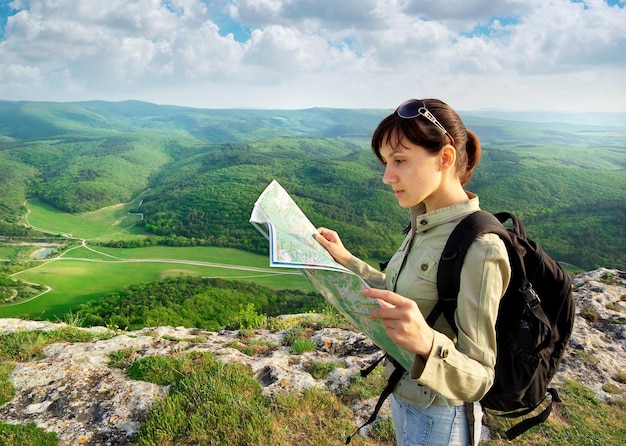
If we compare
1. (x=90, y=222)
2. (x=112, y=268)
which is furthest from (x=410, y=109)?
(x=90, y=222)

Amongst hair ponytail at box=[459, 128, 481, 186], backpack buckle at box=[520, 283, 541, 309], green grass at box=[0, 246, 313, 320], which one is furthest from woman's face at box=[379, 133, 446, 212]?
green grass at box=[0, 246, 313, 320]

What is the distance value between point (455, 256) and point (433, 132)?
62 centimetres

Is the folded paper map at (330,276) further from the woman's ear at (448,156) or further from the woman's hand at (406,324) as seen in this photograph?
the woman's ear at (448,156)

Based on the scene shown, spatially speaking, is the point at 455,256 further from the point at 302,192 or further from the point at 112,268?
the point at 302,192

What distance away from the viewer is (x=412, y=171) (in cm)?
192

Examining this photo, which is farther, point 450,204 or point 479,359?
point 450,204

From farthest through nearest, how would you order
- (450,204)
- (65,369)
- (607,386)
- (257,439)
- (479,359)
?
(607,386) < (65,369) < (257,439) < (450,204) < (479,359)

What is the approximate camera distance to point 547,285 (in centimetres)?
193

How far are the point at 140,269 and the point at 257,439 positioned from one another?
92.6 m

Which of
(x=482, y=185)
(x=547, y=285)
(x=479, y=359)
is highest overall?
(x=547, y=285)

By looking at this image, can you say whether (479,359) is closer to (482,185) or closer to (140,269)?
(140,269)

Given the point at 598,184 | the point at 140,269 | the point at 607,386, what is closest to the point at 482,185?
the point at 598,184

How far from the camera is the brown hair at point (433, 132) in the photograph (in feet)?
6.08

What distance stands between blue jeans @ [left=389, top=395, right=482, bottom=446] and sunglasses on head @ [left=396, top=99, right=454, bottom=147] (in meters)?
1.40
